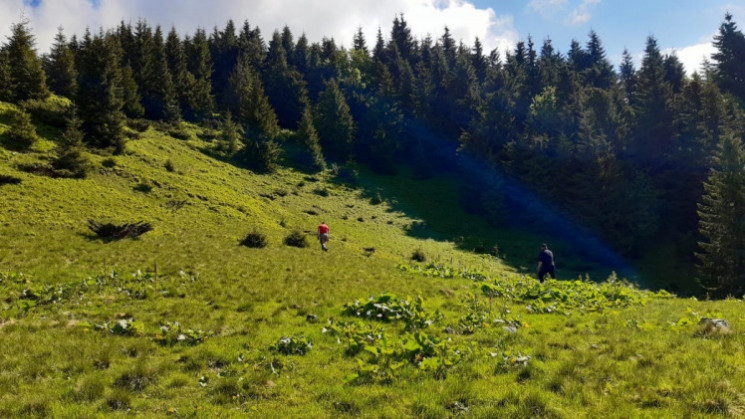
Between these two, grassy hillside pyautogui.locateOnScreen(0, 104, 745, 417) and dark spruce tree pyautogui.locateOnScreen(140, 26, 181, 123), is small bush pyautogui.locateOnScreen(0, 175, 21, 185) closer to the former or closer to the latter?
grassy hillside pyautogui.locateOnScreen(0, 104, 745, 417)

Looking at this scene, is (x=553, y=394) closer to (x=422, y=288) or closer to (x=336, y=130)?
(x=422, y=288)

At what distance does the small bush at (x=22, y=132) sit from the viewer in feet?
106

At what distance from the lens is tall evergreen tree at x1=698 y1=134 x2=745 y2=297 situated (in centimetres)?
3025

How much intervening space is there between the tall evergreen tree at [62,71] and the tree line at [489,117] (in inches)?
15.8

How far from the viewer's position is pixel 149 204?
31.4m

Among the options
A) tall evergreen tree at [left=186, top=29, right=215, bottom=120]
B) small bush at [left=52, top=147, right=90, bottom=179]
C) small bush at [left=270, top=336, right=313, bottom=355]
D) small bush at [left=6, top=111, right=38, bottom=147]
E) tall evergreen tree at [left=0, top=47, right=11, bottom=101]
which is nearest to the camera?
small bush at [left=270, top=336, right=313, bottom=355]

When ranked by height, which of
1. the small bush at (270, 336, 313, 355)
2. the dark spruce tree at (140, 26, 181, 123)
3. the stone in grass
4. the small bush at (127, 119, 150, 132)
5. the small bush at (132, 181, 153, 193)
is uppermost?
the dark spruce tree at (140, 26, 181, 123)

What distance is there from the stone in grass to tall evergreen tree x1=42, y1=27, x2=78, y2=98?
2802 inches

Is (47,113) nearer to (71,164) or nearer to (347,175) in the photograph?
(71,164)

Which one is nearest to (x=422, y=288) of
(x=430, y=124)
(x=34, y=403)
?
(x=34, y=403)

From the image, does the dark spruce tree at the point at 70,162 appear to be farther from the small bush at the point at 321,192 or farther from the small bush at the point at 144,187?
the small bush at the point at 321,192

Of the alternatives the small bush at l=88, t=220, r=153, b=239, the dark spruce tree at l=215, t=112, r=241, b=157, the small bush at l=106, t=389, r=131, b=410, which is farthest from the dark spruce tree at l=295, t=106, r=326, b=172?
the small bush at l=106, t=389, r=131, b=410

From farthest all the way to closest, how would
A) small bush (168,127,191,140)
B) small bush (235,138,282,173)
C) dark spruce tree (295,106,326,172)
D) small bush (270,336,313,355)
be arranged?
dark spruce tree (295,106,326,172) → small bush (168,127,191,140) → small bush (235,138,282,173) → small bush (270,336,313,355)

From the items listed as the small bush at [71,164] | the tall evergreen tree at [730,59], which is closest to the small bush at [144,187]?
the small bush at [71,164]
